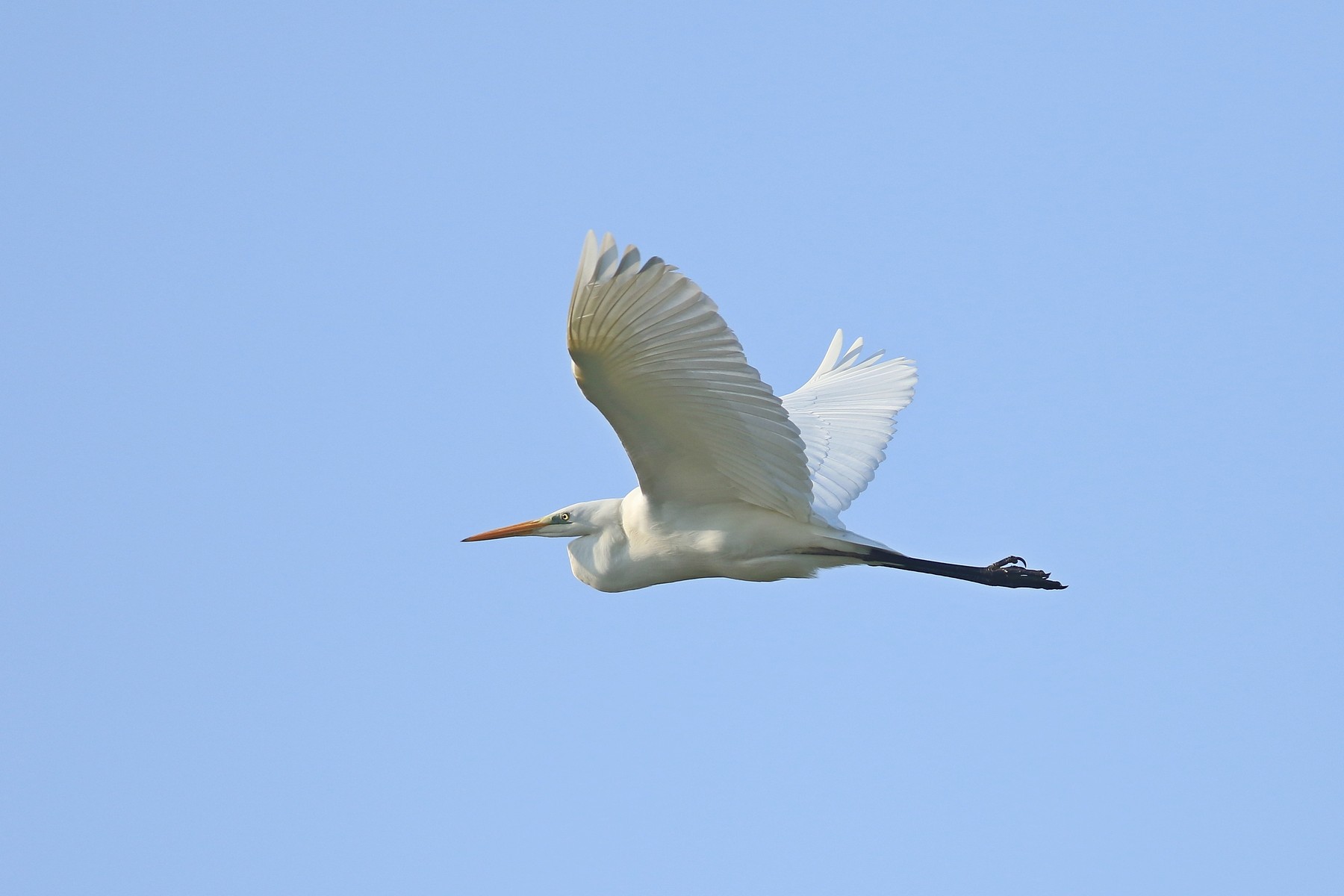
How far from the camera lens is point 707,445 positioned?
609cm

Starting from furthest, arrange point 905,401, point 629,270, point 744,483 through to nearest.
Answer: point 905,401 → point 744,483 → point 629,270

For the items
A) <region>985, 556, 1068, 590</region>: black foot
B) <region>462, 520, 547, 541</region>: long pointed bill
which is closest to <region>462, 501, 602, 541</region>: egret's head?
<region>462, 520, 547, 541</region>: long pointed bill

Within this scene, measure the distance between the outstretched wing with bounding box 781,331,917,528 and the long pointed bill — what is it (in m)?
1.53

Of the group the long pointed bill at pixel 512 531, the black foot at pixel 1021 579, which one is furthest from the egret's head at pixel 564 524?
the black foot at pixel 1021 579

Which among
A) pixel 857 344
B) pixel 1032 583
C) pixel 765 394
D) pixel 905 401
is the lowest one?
pixel 1032 583

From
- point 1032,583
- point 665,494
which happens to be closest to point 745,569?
point 665,494

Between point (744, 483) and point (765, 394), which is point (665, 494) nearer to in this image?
point (744, 483)

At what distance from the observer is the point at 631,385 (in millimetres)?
5574

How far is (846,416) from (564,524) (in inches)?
70.8

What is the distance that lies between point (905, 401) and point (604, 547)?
212 centimetres

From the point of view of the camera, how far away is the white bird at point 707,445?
5.09m

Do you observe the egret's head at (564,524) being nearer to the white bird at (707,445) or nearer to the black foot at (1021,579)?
the white bird at (707,445)

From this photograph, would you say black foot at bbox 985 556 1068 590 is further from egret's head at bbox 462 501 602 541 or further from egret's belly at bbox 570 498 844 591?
egret's head at bbox 462 501 602 541

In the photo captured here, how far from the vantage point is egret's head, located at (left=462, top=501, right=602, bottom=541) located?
7352 millimetres
